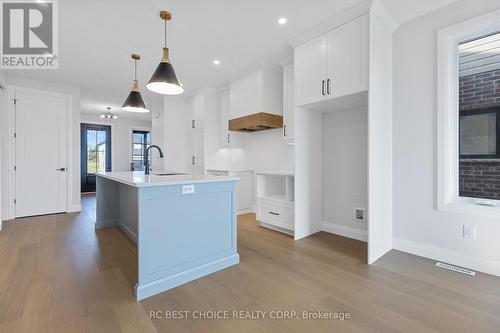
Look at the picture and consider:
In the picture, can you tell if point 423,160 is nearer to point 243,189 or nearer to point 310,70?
point 310,70

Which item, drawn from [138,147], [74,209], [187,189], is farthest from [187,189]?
[138,147]

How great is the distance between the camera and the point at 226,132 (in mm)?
4840

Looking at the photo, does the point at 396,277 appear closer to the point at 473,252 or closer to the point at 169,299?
the point at 473,252

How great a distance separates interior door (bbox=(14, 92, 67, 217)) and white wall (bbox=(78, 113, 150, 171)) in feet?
11.2

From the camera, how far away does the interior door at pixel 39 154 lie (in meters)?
4.46

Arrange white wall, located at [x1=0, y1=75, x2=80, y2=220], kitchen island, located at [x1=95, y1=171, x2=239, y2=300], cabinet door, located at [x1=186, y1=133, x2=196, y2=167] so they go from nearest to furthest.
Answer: kitchen island, located at [x1=95, y1=171, x2=239, y2=300]
white wall, located at [x1=0, y1=75, x2=80, y2=220]
cabinet door, located at [x1=186, y1=133, x2=196, y2=167]

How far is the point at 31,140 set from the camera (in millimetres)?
4555

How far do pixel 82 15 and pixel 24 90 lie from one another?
3151mm

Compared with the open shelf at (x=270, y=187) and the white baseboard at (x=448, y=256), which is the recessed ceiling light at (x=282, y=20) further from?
the white baseboard at (x=448, y=256)

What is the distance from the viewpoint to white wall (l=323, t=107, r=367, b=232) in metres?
3.20

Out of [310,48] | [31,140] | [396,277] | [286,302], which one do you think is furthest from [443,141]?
[31,140]

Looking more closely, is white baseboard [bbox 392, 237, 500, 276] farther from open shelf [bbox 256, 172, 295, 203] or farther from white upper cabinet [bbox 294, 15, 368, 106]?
white upper cabinet [bbox 294, 15, 368, 106]

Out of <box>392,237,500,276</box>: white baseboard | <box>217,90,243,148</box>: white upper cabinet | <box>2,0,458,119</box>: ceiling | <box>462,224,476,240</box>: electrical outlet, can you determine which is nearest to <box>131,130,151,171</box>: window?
<box>2,0,458,119</box>: ceiling

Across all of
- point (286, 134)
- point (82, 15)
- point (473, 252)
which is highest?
point (82, 15)
